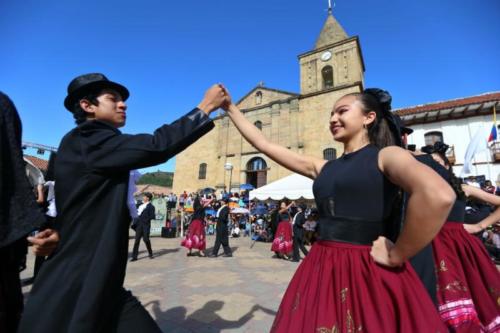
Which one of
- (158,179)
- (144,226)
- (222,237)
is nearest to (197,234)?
(222,237)

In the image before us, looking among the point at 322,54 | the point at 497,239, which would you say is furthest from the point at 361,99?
the point at 322,54

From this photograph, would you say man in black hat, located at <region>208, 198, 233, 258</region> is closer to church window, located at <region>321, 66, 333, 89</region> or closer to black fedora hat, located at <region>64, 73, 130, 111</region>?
black fedora hat, located at <region>64, 73, 130, 111</region>

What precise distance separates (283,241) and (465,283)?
6.64 metres

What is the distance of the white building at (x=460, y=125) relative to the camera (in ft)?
58.8

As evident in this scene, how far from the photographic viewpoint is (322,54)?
23.9 meters

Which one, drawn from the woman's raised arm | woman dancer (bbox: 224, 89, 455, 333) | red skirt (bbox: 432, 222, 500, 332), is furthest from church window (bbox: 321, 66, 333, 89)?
woman dancer (bbox: 224, 89, 455, 333)

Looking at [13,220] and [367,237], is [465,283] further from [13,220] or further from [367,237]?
[13,220]

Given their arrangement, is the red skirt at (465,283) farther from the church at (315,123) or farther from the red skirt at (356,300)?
the church at (315,123)

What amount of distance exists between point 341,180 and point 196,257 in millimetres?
7789

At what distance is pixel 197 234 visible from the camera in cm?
843

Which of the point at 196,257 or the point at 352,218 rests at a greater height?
the point at 352,218

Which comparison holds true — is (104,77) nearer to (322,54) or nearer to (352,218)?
(352,218)

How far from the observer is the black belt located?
1.25m

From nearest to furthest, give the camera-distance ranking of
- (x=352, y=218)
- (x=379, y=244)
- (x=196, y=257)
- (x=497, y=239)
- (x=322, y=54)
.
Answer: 1. (x=379, y=244)
2. (x=352, y=218)
3. (x=497, y=239)
4. (x=196, y=257)
5. (x=322, y=54)
